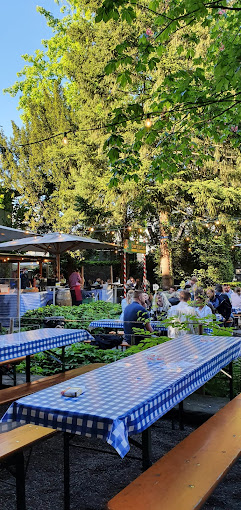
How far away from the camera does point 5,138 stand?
30.1 metres

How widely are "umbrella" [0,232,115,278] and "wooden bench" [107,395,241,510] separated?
11.6 meters

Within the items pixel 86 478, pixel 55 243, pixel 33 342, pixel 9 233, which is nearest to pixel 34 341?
pixel 33 342

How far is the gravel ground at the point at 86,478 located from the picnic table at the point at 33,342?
920mm

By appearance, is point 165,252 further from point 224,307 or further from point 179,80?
point 179,80

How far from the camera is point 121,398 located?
95.8 inches

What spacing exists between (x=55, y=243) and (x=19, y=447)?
13291 millimetres

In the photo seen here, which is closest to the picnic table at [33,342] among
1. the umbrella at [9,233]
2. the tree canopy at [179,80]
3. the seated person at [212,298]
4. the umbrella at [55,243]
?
the tree canopy at [179,80]

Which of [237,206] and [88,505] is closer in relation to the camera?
[88,505]

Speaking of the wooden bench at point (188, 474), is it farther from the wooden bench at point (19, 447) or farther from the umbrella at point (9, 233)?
the umbrella at point (9, 233)

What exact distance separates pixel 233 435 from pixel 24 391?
2.18 meters

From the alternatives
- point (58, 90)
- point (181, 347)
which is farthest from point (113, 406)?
point (58, 90)

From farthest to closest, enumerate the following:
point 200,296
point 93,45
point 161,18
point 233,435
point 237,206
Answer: point 93,45
point 237,206
point 200,296
point 161,18
point 233,435

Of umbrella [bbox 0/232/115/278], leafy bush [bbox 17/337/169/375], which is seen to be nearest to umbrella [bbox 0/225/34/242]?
leafy bush [bbox 17/337/169/375]

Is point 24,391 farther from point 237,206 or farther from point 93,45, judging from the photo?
point 93,45
